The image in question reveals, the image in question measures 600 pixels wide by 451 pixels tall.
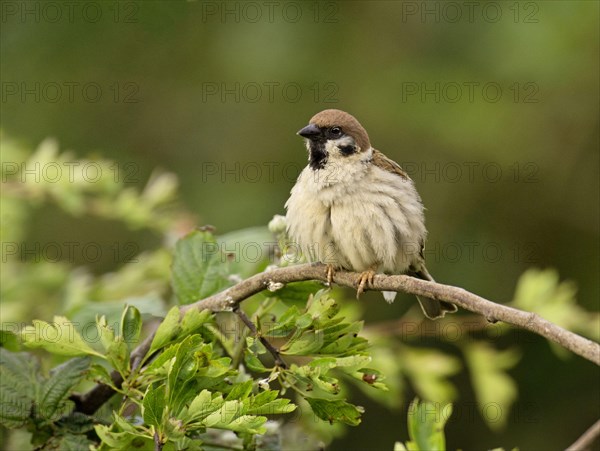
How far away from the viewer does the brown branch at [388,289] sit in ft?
4.73

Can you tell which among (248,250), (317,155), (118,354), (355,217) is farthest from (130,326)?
(317,155)

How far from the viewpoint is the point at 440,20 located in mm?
5938

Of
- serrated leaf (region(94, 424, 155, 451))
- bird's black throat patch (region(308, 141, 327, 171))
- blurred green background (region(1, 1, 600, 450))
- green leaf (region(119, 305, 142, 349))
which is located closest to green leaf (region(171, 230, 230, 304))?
green leaf (region(119, 305, 142, 349))

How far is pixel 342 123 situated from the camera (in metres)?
2.99

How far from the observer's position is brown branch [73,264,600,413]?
144cm

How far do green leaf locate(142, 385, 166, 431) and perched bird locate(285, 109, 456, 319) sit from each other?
1.17 meters

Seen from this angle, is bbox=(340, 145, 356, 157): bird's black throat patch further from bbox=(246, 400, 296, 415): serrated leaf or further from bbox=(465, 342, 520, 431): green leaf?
bbox=(246, 400, 296, 415): serrated leaf

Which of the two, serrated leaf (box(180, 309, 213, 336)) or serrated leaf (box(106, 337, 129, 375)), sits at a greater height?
serrated leaf (box(180, 309, 213, 336))

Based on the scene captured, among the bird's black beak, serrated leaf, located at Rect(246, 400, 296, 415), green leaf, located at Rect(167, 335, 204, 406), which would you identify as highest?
the bird's black beak

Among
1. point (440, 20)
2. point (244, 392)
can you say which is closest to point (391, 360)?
point (244, 392)

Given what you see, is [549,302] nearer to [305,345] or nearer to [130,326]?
[305,345]

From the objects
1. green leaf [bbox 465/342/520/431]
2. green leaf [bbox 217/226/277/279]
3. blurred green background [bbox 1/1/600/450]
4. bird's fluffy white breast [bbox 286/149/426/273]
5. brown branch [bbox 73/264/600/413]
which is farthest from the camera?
blurred green background [bbox 1/1/600/450]

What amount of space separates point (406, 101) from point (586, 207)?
52.3 inches

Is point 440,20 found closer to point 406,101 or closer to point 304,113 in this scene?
point 406,101
